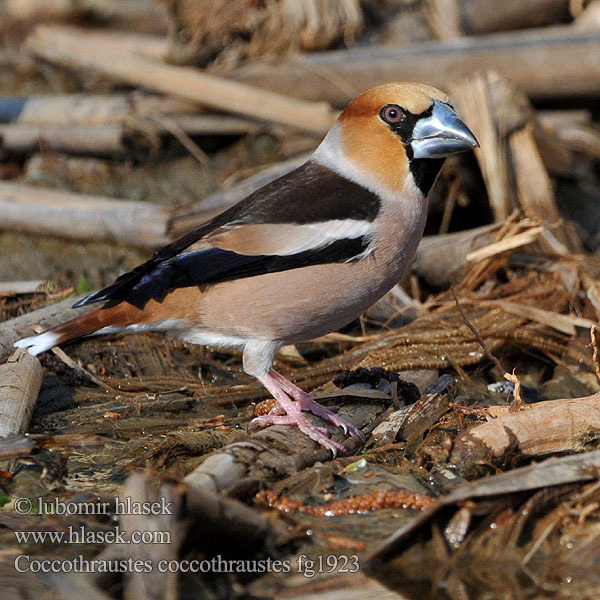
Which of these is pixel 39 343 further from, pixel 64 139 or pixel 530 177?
pixel 530 177

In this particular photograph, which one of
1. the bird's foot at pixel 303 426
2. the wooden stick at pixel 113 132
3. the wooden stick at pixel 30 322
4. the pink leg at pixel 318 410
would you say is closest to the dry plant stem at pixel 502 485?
the bird's foot at pixel 303 426

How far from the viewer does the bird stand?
4246 mm

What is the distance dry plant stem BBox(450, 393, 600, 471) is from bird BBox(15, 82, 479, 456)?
0.60m

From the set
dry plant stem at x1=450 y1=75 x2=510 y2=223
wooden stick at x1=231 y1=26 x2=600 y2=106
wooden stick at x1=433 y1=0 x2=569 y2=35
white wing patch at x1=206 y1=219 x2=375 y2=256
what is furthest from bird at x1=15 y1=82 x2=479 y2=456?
wooden stick at x1=433 y1=0 x2=569 y2=35

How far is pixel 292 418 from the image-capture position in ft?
13.8

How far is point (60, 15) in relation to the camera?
31.2ft

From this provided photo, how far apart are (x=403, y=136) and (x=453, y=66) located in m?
3.96

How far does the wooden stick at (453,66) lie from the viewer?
816 cm

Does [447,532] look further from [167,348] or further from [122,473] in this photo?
[167,348]

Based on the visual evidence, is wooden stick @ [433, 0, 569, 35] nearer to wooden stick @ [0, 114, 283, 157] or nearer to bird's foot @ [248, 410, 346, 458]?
wooden stick @ [0, 114, 283, 157]

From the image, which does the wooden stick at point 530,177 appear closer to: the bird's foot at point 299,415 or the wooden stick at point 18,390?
the bird's foot at point 299,415

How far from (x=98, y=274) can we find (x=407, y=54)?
3.38m

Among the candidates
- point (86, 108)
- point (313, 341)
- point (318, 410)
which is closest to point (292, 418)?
point (318, 410)

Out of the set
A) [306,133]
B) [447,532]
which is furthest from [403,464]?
[306,133]
